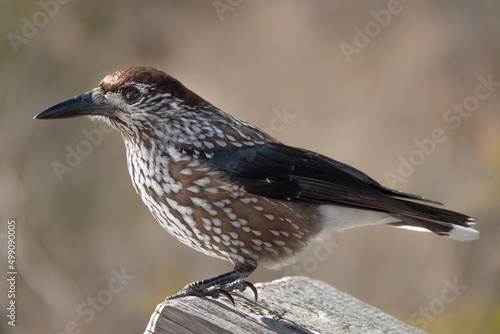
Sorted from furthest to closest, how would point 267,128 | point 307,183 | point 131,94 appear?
point 267,128 → point 307,183 → point 131,94

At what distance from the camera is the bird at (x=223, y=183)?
382 centimetres

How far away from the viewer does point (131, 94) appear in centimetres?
392

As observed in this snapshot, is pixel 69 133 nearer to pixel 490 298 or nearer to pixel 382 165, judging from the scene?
pixel 382 165

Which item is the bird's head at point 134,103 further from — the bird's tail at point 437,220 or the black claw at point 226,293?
the bird's tail at point 437,220

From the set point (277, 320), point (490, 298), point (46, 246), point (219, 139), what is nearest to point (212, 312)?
point (277, 320)

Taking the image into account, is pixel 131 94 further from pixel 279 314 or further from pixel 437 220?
pixel 437 220

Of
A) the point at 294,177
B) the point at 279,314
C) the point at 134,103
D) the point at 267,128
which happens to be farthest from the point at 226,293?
the point at 267,128

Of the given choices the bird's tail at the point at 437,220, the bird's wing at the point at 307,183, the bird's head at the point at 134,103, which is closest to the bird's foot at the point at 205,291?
the bird's wing at the point at 307,183

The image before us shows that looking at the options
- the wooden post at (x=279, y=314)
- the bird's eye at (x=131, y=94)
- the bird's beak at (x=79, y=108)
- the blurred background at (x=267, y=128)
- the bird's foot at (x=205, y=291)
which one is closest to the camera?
the wooden post at (x=279, y=314)

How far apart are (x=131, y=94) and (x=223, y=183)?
752 mm

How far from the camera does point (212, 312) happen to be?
10.8 ft

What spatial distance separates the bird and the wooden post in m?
0.15

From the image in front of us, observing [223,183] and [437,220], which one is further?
[437,220]

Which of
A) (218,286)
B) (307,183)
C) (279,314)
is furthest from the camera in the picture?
(307,183)
